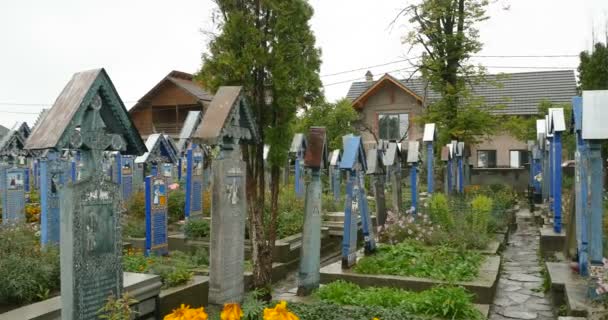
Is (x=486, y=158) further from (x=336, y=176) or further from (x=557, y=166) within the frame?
(x=557, y=166)

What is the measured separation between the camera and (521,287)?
8.09 meters

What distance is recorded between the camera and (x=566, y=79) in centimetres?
3347

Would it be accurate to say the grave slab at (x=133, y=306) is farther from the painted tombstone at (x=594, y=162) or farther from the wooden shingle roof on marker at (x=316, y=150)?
the painted tombstone at (x=594, y=162)

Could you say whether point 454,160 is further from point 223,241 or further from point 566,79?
point 566,79

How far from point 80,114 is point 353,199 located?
4623 millimetres

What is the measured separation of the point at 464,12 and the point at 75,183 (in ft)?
57.5

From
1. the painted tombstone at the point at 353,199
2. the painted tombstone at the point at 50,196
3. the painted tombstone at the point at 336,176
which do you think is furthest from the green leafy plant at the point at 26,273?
the painted tombstone at the point at 336,176

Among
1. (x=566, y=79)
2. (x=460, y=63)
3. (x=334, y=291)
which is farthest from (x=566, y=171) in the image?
(x=334, y=291)

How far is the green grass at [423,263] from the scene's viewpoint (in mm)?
7523

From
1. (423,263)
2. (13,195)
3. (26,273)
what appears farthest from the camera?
(13,195)

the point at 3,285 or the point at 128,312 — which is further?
the point at 3,285

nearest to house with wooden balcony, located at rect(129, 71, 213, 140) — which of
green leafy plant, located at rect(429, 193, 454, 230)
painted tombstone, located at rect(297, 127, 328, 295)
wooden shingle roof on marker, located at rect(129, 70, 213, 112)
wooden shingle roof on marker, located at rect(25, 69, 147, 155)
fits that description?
wooden shingle roof on marker, located at rect(129, 70, 213, 112)

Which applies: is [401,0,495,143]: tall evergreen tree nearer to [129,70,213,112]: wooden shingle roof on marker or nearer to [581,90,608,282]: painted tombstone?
[581,90,608,282]: painted tombstone

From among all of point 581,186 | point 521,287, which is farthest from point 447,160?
point 581,186
